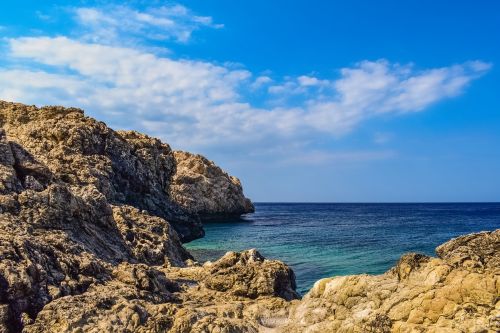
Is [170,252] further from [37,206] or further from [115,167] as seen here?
[115,167]

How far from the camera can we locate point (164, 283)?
13.6m

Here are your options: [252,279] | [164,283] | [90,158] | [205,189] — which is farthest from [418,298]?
[205,189]

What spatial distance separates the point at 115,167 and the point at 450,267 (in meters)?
30.5

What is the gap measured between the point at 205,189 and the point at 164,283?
83243 mm

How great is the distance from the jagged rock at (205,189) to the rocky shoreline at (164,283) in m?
67.6

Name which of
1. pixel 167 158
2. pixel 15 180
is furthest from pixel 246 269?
pixel 167 158

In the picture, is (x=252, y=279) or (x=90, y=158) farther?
(x=90, y=158)

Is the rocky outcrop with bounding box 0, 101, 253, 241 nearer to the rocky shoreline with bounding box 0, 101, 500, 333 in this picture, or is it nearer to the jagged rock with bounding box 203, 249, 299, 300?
the rocky shoreline with bounding box 0, 101, 500, 333

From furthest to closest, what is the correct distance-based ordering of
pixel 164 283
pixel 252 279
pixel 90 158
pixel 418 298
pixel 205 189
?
pixel 205 189
pixel 90 158
pixel 252 279
pixel 164 283
pixel 418 298

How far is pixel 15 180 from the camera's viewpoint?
16250 mm

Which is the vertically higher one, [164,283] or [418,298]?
[418,298]

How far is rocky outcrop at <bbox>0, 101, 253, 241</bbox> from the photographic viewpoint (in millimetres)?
21386

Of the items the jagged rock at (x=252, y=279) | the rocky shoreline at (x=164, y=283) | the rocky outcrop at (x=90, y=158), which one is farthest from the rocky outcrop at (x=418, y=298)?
the rocky outcrop at (x=90, y=158)

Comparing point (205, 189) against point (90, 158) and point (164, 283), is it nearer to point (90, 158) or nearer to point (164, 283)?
point (90, 158)
